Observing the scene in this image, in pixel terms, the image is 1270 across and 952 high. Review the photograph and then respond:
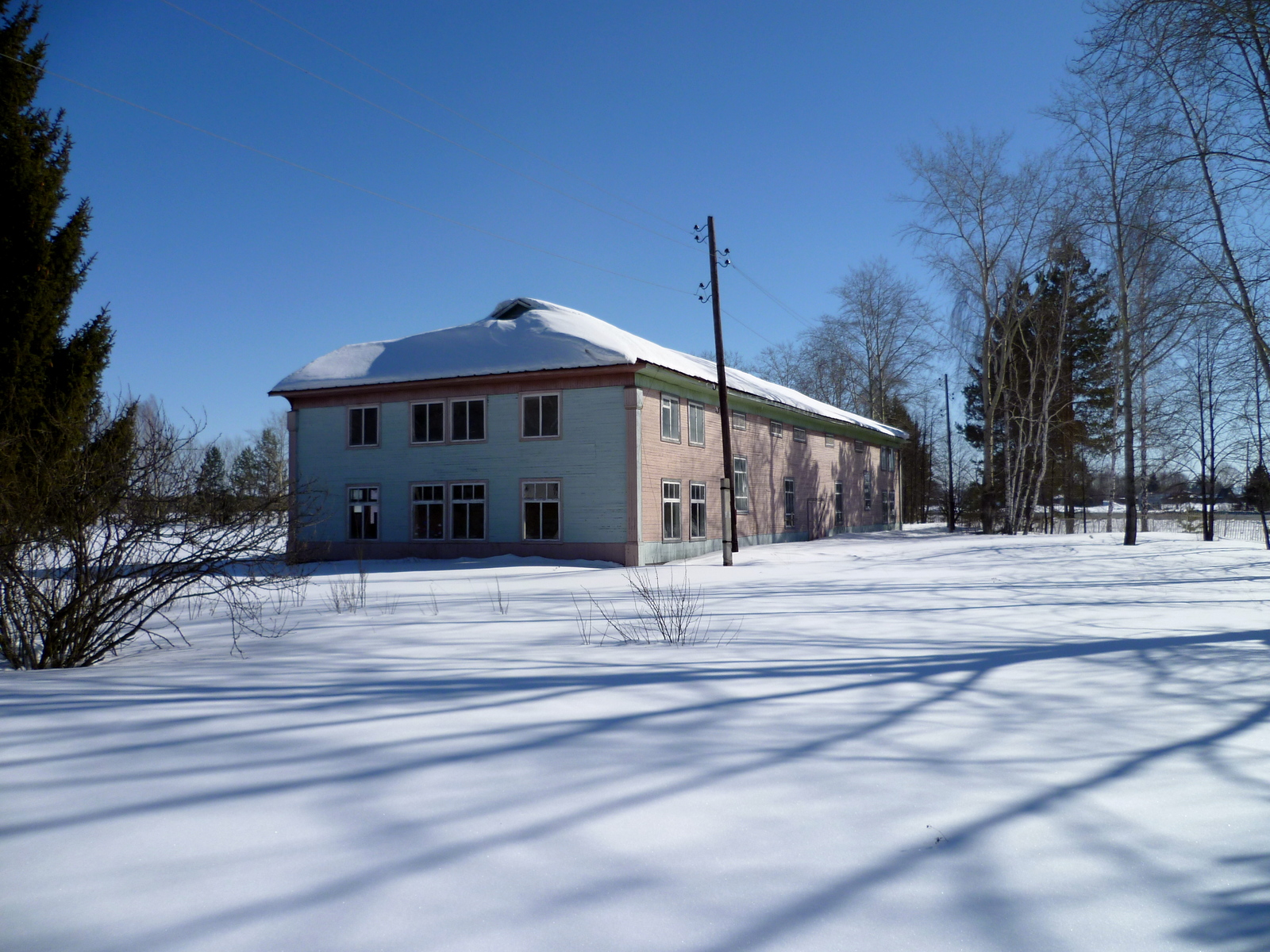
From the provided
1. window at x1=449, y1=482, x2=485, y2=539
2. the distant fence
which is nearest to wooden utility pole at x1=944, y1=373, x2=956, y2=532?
the distant fence

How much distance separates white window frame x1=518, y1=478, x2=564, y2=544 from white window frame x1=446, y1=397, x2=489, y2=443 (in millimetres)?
1824

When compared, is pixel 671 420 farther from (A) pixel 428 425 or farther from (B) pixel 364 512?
(B) pixel 364 512

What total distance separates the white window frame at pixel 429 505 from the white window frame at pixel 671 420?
6.26m

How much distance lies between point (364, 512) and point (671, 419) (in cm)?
925

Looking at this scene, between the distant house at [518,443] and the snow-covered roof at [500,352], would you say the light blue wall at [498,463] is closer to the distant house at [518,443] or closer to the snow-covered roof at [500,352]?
the distant house at [518,443]

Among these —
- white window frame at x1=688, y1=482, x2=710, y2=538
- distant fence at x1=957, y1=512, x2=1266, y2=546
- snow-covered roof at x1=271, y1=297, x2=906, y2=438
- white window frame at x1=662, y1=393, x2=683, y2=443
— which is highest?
snow-covered roof at x1=271, y1=297, x2=906, y2=438

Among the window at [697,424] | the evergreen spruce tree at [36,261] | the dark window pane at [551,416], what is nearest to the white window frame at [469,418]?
the dark window pane at [551,416]

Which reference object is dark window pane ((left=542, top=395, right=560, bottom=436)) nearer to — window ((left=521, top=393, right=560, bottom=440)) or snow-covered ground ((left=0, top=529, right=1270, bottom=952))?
window ((left=521, top=393, right=560, bottom=440))

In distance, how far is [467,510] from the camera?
21.9 meters

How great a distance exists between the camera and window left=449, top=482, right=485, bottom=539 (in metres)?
21.7

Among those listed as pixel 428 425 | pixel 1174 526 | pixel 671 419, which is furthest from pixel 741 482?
pixel 1174 526

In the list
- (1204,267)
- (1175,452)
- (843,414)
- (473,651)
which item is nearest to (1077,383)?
(1175,452)

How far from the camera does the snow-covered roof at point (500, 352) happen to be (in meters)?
20.8

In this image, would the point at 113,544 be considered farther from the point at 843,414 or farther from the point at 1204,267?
the point at 843,414
